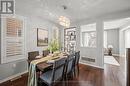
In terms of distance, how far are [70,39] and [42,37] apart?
73.5 inches

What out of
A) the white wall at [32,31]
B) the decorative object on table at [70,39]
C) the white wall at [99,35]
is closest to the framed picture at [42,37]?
the white wall at [32,31]

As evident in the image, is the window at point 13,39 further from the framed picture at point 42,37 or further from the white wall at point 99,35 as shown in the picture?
the white wall at point 99,35

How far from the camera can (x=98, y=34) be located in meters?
4.61

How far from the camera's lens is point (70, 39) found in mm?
5996

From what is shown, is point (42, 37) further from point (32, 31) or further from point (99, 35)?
point (99, 35)

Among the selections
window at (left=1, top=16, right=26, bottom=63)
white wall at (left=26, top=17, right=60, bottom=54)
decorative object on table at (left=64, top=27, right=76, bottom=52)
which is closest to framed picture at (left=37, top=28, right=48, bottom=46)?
white wall at (left=26, top=17, right=60, bottom=54)

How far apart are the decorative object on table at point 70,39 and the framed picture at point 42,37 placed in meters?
1.52

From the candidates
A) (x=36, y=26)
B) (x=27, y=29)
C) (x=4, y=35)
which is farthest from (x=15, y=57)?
(x=36, y=26)

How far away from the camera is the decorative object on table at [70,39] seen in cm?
576

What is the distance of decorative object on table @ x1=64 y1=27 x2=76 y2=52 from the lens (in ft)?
18.9

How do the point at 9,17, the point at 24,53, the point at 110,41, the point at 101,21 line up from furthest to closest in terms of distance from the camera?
the point at 110,41, the point at 101,21, the point at 24,53, the point at 9,17

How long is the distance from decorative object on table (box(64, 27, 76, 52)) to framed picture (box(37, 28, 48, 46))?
152 cm

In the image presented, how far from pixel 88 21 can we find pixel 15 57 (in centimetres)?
376

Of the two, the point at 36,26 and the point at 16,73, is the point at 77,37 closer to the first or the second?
the point at 36,26
